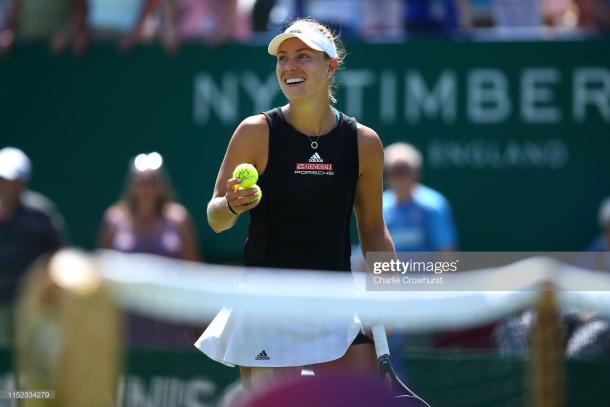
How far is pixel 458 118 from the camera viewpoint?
8.70 meters

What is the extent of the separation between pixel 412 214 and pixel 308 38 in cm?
352

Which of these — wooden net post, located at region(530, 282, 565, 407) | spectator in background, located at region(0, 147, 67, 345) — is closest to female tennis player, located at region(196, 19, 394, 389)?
wooden net post, located at region(530, 282, 565, 407)

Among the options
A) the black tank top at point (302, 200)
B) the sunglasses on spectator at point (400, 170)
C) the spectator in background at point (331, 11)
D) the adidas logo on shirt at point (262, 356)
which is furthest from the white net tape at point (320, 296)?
the spectator in background at point (331, 11)

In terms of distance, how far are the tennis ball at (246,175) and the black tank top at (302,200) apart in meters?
0.30

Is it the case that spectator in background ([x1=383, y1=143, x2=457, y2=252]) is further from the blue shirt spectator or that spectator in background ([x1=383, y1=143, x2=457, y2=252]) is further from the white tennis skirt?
the white tennis skirt

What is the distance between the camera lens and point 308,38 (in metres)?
4.54

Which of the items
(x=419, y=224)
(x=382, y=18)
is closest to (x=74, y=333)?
(x=419, y=224)

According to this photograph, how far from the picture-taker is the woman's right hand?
→ 13.7 feet

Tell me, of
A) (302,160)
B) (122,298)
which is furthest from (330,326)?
(122,298)

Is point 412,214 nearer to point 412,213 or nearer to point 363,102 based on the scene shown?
point 412,213

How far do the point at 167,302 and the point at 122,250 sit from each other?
15.9ft

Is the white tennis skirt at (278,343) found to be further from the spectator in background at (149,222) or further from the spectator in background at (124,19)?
the spectator in background at (124,19)

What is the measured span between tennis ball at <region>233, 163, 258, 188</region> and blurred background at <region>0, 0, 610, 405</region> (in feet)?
13.1

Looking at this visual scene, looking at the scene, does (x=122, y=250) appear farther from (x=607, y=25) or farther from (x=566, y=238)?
(x=607, y=25)
